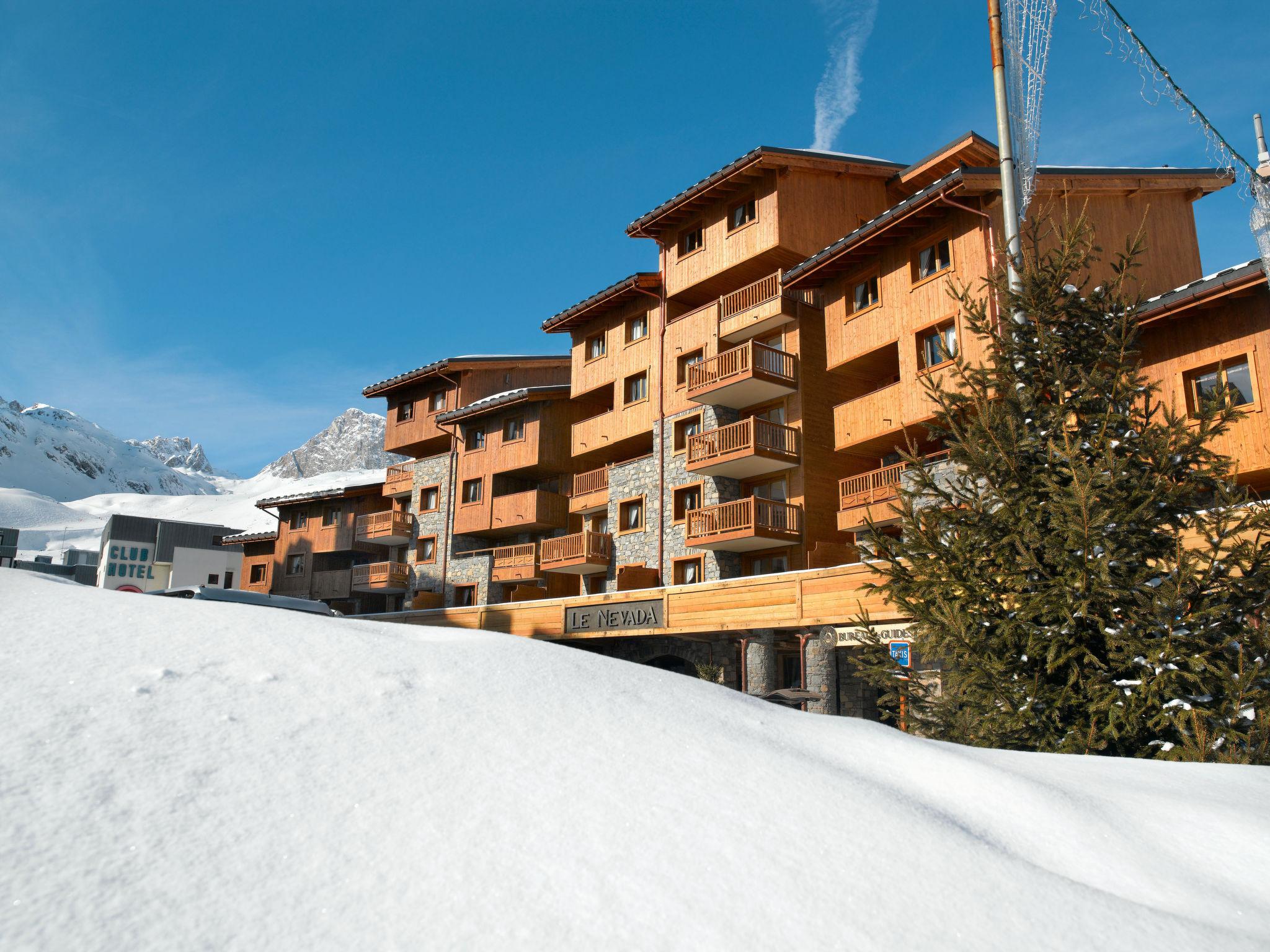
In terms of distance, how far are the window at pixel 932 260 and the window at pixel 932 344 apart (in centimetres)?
140

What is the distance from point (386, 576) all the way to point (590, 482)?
12.9 metres

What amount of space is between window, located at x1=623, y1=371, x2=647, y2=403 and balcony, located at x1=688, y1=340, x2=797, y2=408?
12.8ft

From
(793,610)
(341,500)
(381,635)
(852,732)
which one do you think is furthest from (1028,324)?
(341,500)

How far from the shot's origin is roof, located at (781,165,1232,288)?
21.3m

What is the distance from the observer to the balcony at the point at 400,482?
4238 centimetres

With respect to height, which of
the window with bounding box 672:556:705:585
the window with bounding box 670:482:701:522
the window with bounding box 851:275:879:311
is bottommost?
the window with bounding box 672:556:705:585

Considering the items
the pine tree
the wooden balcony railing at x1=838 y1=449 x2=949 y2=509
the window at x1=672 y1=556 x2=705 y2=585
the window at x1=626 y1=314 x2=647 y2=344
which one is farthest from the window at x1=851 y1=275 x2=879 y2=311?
the pine tree

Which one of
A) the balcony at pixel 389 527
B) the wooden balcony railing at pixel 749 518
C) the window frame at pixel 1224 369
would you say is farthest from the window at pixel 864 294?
the balcony at pixel 389 527

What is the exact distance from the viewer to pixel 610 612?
25.3 metres

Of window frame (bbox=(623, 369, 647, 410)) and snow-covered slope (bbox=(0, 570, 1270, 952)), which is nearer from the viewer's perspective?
snow-covered slope (bbox=(0, 570, 1270, 952))

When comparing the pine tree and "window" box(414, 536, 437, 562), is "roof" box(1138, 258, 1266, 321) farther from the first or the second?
"window" box(414, 536, 437, 562)

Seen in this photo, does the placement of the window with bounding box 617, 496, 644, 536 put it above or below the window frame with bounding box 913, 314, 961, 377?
below

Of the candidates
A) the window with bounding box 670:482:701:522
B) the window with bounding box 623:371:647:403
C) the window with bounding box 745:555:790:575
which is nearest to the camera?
the window with bounding box 745:555:790:575

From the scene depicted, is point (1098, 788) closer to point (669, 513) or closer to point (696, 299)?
point (669, 513)
